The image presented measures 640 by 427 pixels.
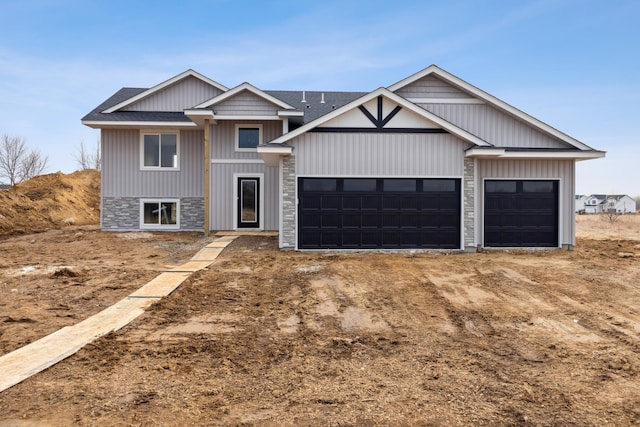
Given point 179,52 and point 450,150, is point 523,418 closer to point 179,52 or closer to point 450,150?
point 450,150

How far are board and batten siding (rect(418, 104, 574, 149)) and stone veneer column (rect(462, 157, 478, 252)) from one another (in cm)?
177

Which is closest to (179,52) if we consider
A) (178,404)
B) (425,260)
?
(425,260)

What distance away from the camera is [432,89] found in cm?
1414

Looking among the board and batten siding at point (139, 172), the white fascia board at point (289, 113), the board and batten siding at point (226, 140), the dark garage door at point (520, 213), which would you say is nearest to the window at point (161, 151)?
the board and batten siding at point (139, 172)

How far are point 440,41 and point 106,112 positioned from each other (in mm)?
15737

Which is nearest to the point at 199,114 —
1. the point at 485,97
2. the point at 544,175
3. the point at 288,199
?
the point at 288,199

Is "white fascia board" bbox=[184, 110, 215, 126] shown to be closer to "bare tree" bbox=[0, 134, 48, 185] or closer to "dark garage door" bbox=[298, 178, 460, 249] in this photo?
"dark garage door" bbox=[298, 178, 460, 249]

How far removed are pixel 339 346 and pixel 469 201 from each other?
9.21 metres

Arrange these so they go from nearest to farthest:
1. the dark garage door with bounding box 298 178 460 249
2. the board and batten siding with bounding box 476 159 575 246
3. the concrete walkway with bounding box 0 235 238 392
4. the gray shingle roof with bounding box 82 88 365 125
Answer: the concrete walkway with bounding box 0 235 238 392 → the dark garage door with bounding box 298 178 460 249 → the board and batten siding with bounding box 476 159 575 246 → the gray shingle roof with bounding box 82 88 365 125

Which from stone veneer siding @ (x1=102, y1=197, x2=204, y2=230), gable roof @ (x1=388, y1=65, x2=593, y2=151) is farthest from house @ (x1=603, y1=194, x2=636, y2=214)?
stone veneer siding @ (x1=102, y1=197, x2=204, y2=230)

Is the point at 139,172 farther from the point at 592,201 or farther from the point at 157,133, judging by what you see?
the point at 592,201

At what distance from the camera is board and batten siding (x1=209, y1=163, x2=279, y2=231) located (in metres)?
16.6

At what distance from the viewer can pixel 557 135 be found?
13453 mm

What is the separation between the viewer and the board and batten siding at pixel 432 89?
46.3 ft
